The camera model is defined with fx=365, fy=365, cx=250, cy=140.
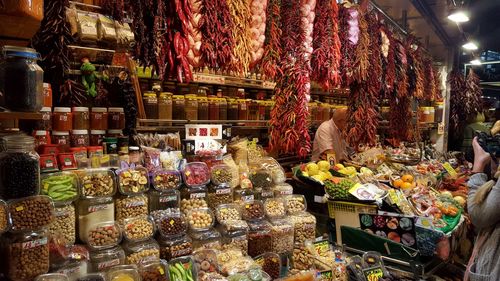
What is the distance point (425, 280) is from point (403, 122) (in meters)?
3.80

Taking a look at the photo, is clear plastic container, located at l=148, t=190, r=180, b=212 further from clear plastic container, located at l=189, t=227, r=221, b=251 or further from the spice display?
the spice display

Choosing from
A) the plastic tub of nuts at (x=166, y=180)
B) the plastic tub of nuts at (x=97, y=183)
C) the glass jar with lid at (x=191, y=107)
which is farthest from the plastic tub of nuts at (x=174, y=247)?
the glass jar with lid at (x=191, y=107)

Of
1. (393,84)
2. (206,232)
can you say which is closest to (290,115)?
(206,232)

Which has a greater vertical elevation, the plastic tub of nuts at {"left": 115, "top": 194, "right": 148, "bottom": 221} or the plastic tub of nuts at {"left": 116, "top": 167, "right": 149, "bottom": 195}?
the plastic tub of nuts at {"left": 116, "top": 167, "right": 149, "bottom": 195}

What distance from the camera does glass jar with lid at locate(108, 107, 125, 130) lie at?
11.2 feet

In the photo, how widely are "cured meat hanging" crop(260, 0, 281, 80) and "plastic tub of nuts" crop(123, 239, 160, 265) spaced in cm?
176

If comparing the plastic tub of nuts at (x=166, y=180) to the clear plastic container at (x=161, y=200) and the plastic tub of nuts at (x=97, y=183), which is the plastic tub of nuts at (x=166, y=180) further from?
the plastic tub of nuts at (x=97, y=183)

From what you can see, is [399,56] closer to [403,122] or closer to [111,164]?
[403,122]

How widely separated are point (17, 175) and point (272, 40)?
2.16m

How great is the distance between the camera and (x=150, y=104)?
4230mm

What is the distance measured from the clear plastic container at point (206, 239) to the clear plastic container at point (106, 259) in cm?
45

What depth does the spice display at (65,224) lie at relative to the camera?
177cm

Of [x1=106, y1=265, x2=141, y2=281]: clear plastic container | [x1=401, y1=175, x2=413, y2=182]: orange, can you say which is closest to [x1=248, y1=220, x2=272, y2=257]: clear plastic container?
[x1=106, y1=265, x2=141, y2=281]: clear plastic container

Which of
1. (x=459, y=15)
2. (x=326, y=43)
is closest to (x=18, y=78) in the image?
(x=326, y=43)
